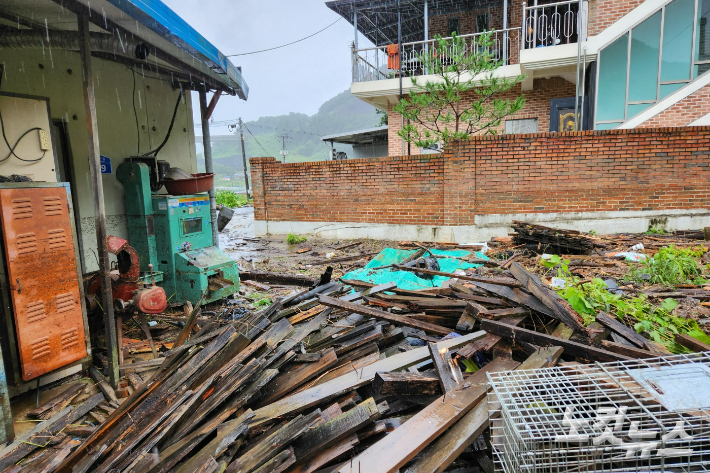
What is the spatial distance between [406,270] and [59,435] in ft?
16.3

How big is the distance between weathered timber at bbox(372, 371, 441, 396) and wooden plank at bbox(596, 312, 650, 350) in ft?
5.94

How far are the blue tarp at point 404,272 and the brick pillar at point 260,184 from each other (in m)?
5.53

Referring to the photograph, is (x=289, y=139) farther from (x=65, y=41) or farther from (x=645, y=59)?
(x=65, y=41)

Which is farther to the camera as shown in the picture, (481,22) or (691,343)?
(481,22)

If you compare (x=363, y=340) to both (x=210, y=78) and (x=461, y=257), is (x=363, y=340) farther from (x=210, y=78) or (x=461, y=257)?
(x=210, y=78)

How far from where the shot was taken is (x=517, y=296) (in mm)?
3959

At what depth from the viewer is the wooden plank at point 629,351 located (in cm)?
283

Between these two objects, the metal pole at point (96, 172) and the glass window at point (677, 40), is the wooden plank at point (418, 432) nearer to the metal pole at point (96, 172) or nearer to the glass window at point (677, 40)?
the metal pole at point (96, 172)

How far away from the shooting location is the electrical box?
161 inches

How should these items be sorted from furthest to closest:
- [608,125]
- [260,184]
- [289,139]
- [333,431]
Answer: [289,139] → [260,184] → [608,125] → [333,431]

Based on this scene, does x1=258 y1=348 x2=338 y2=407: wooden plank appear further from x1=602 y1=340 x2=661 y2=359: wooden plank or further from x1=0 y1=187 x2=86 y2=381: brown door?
x1=0 y1=187 x2=86 y2=381: brown door

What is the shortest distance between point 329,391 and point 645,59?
13804mm

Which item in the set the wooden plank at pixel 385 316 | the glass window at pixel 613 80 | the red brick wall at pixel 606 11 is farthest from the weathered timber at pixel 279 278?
the red brick wall at pixel 606 11

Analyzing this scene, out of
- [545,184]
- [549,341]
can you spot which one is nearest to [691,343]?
[549,341]
